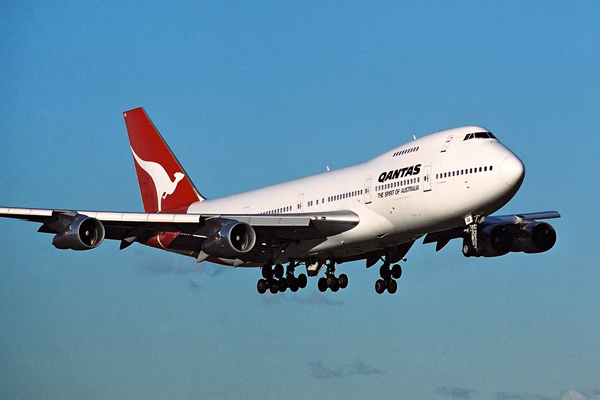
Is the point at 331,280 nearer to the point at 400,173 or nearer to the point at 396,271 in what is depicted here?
the point at 396,271

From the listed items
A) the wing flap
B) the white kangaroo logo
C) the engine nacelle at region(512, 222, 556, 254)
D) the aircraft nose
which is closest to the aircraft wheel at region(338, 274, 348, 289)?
the wing flap

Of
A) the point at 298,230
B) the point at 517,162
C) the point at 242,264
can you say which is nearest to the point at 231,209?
the point at 242,264

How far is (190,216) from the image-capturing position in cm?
5269

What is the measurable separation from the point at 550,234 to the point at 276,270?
1539cm

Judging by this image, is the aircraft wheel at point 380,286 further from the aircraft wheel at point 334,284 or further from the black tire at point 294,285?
the black tire at point 294,285

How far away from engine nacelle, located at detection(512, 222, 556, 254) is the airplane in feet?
0.18

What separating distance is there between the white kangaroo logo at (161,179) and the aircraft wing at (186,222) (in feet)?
50.9

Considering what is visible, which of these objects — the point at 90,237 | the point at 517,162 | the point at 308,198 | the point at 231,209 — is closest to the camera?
the point at 517,162

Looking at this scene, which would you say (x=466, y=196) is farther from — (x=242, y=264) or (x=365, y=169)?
(x=242, y=264)

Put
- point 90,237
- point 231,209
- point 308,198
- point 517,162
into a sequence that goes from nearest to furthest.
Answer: point 517,162
point 90,237
point 308,198
point 231,209

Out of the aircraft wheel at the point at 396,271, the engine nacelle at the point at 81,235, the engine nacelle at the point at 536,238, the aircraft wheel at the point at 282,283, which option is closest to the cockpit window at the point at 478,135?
the engine nacelle at the point at 536,238

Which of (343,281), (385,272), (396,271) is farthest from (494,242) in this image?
(343,281)

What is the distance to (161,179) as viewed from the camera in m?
71.5

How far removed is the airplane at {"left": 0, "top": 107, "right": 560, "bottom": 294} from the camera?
157 ft
